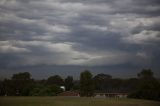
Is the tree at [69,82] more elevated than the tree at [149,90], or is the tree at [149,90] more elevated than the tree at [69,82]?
the tree at [69,82]

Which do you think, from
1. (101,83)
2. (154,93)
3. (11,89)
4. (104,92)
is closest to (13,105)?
(154,93)

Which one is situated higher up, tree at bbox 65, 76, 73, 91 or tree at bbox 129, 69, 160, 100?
tree at bbox 65, 76, 73, 91

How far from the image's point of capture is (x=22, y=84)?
86812 millimetres

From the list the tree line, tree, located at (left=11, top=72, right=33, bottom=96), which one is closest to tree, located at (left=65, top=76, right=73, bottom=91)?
the tree line

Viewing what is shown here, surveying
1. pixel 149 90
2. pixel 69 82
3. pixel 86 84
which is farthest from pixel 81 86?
pixel 69 82

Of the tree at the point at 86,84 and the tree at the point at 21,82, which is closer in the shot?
the tree at the point at 86,84

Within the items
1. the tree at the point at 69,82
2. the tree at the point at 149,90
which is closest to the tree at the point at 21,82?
the tree at the point at 69,82

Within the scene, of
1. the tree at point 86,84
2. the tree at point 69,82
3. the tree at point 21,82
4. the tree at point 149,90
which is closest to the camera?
the tree at point 149,90

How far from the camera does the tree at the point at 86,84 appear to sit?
250 feet

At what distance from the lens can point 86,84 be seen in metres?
76.6

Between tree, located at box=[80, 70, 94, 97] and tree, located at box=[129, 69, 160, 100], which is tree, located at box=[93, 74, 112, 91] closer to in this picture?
tree, located at box=[80, 70, 94, 97]

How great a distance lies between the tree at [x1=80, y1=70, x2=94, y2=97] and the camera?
7612cm

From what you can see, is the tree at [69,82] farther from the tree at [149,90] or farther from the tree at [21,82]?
the tree at [149,90]

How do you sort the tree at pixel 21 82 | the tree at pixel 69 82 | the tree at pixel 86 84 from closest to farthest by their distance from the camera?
the tree at pixel 86 84
the tree at pixel 21 82
the tree at pixel 69 82
